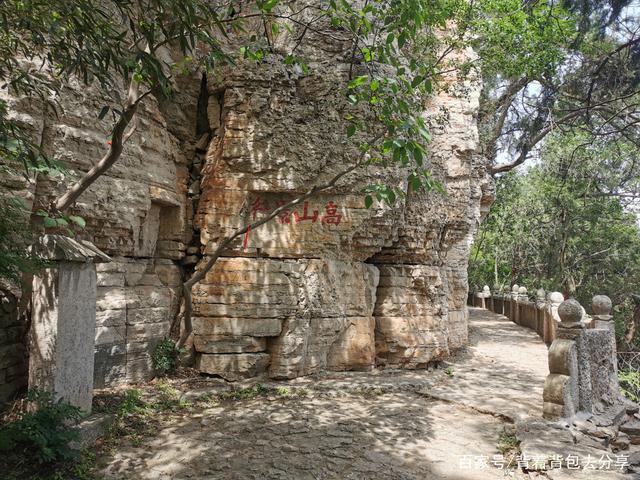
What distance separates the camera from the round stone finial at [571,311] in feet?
21.2

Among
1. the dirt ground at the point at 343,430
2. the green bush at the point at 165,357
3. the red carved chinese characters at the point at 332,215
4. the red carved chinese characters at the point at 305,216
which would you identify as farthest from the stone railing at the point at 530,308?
the green bush at the point at 165,357

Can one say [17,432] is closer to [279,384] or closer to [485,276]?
[279,384]

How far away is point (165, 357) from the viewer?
714cm

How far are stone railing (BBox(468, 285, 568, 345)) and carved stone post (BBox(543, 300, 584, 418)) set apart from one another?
2027mm

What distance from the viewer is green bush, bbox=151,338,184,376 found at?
7047mm

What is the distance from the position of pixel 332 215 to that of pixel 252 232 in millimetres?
1495

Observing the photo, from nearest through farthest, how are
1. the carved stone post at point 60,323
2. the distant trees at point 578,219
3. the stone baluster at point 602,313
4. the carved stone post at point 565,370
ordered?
the carved stone post at point 60,323, the carved stone post at point 565,370, the stone baluster at point 602,313, the distant trees at point 578,219

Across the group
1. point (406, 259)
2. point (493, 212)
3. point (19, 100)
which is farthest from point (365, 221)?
point (493, 212)

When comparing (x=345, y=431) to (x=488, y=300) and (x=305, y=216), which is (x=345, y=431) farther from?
(x=488, y=300)

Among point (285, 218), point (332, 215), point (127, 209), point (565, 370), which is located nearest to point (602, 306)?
point (565, 370)

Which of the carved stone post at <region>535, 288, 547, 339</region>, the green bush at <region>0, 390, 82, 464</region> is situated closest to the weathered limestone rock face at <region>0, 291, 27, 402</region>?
the green bush at <region>0, 390, 82, 464</region>

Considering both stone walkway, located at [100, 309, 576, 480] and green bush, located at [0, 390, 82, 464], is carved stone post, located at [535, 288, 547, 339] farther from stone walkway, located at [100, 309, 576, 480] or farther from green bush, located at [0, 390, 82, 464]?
green bush, located at [0, 390, 82, 464]

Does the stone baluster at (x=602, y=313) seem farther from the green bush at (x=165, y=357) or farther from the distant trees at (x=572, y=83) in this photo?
the green bush at (x=165, y=357)

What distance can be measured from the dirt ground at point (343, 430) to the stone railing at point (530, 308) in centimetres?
321
